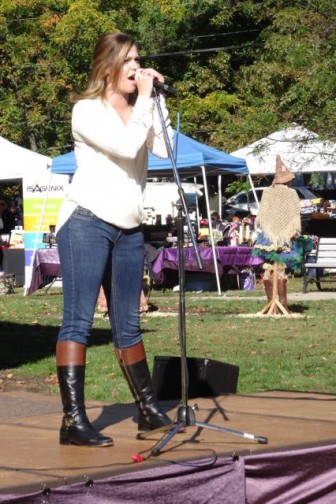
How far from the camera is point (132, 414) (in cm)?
648

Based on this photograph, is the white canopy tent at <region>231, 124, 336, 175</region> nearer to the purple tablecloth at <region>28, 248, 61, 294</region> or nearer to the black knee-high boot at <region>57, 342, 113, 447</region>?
the purple tablecloth at <region>28, 248, 61, 294</region>

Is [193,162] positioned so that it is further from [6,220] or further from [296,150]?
[6,220]

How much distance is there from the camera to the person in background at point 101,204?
536cm

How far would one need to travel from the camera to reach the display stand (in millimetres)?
14609

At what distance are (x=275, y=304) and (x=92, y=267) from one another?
9466mm

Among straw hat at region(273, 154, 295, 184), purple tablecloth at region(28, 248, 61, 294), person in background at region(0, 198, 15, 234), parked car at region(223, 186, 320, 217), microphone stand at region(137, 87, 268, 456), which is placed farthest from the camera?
parked car at region(223, 186, 320, 217)

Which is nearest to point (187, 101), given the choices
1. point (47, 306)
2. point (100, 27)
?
point (100, 27)

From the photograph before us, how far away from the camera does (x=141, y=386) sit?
5.71 m

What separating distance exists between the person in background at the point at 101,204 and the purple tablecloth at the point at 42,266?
15158 millimetres

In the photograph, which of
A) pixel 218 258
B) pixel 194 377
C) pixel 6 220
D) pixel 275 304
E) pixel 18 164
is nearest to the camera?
pixel 194 377

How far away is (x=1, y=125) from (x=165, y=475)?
31.1 meters

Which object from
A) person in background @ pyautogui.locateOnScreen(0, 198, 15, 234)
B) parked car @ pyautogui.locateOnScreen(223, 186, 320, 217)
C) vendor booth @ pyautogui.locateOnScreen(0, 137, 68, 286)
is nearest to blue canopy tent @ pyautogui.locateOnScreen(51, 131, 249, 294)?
vendor booth @ pyautogui.locateOnScreen(0, 137, 68, 286)

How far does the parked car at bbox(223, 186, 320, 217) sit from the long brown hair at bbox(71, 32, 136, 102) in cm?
2460

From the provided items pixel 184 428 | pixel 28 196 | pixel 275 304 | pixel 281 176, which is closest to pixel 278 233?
pixel 281 176
